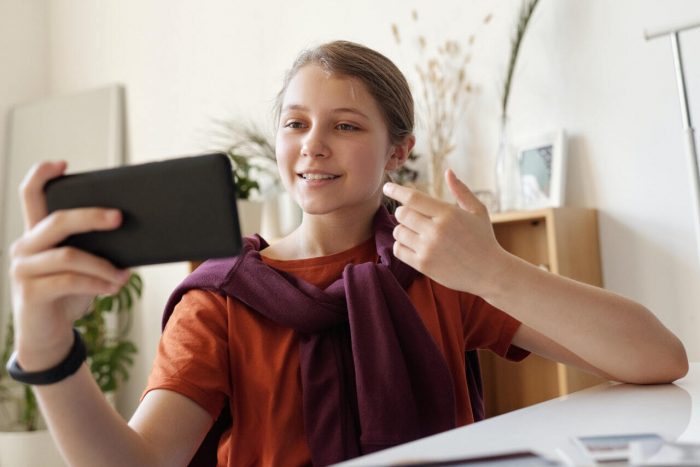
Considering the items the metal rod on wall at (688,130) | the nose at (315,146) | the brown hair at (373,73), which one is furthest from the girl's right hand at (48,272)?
the metal rod on wall at (688,130)

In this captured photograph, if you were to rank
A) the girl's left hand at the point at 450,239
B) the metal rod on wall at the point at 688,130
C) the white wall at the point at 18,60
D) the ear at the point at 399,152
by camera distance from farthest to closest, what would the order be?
the white wall at the point at 18,60 < the metal rod on wall at the point at 688,130 < the ear at the point at 399,152 < the girl's left hand at the point at 450,239

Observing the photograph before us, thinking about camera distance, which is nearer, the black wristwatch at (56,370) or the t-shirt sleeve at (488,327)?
the black wristwatch at (56,370)

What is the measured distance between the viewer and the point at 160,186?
0.72 metres

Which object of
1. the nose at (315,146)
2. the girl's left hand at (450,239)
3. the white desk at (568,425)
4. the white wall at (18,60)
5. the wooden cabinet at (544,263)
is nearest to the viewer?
the white desk at (568,425)

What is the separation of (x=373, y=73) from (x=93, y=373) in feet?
8.18

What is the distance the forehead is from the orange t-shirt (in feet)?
1.18

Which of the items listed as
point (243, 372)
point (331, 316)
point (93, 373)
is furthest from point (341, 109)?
point (93, 373)

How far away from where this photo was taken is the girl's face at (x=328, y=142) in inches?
48.6

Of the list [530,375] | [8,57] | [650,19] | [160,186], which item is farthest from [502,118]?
[8,57]

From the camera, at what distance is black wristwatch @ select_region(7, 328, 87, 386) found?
79 centimetres

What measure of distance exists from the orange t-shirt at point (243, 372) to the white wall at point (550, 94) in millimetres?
1154

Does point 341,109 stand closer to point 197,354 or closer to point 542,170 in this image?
point 197,354

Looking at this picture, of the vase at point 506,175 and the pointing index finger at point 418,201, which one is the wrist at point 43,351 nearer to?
the pointing index finger at point 418,201

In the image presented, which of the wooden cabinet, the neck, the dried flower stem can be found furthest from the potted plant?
the neck
